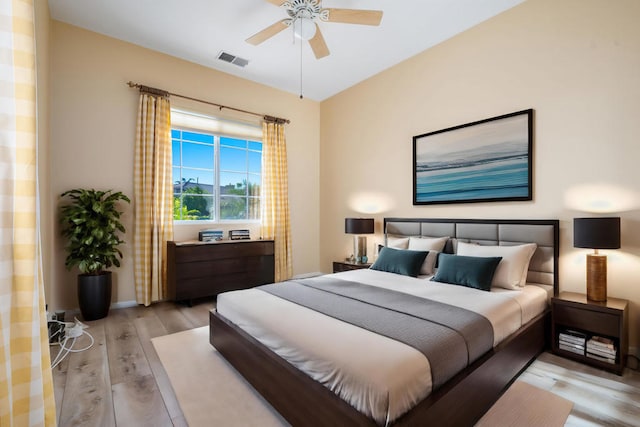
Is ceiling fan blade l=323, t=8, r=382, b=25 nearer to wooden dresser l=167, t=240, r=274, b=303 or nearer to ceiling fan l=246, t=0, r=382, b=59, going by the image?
ceiling fan l=246, t=0, r=382, b=59

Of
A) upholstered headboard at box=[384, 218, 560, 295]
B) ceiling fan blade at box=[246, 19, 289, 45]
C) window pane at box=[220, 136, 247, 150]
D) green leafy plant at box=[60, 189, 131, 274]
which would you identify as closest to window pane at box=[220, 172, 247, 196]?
window pane at box=[220, 136, 247, 150]

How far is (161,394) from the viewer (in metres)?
1.96

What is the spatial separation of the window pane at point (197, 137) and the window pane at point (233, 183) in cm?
52

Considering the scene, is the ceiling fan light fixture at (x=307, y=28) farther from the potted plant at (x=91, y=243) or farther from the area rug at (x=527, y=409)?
the area rug at (x=527, y=409)

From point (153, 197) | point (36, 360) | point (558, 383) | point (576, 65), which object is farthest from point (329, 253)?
point (36, 360)

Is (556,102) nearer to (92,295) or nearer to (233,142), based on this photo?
(233,142)

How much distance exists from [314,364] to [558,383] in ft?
5.97

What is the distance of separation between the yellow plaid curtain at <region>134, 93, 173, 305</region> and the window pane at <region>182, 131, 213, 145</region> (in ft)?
1.15

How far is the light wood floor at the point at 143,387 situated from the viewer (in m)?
1.74

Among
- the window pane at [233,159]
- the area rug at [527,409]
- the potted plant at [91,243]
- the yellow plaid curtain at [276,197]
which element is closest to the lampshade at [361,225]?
the yellow plaid curtain at [276,197]

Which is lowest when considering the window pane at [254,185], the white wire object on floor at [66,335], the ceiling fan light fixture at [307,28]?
the white wire object on floor at [66,335]

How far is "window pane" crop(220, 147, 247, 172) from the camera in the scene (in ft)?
14.9

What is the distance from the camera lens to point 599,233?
2289mm

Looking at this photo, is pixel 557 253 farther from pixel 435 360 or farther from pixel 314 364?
pixel 314 364
